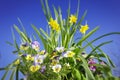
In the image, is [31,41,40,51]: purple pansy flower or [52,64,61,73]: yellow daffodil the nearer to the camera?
[52,64,61,73]: yellow daffodil

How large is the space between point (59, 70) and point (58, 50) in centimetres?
21

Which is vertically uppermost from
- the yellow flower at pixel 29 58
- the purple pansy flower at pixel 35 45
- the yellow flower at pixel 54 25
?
the yellow flower at pixel 54 25

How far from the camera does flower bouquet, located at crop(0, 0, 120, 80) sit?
130 inches

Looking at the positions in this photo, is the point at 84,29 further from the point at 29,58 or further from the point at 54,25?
the point at 29,58

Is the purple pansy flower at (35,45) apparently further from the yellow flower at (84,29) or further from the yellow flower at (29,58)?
the yellow flower at (84,29)

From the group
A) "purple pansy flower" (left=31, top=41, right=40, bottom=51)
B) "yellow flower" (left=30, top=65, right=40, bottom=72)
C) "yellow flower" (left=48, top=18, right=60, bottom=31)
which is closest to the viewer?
"yellow flower" (left=30, top=65, right=40, bottom=72)

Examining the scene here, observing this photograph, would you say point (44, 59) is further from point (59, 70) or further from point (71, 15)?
point (71, 15)

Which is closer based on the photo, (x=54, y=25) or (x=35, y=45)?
(x=35, y=45)

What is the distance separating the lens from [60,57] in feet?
11.0

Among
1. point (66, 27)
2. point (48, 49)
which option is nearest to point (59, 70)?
point (48, 49)

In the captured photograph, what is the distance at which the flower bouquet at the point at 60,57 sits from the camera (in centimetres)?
331

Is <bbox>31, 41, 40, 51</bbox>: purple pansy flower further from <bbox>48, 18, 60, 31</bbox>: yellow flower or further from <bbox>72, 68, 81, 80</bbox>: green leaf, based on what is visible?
<bbox>72, 68, 81, 80</bbox>: green leaf

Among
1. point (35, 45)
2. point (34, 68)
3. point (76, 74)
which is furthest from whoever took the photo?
point (35, 45)

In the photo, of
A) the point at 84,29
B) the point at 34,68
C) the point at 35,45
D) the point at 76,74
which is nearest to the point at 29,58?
the point at 34,68
